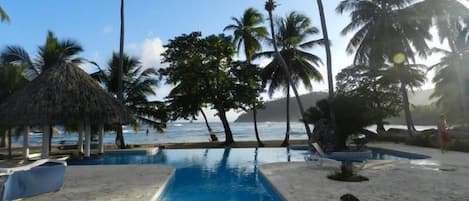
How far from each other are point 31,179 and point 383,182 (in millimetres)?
6989

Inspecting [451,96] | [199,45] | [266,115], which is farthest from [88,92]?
[266,115]

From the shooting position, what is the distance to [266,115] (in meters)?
108

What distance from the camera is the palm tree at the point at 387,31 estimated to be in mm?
21719

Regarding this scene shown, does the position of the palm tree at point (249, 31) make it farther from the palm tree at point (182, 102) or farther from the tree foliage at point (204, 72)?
the palm tree at point (182, 102)

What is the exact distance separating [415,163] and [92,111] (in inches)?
433

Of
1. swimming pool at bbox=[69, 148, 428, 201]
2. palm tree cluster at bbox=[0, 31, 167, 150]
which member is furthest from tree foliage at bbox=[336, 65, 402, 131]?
palm tree cluster at bbox=[0, 31, 167, 150]

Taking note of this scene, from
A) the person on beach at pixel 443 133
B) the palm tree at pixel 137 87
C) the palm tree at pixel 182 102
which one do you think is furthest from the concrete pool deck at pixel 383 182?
the palm tree at pixel 137 87

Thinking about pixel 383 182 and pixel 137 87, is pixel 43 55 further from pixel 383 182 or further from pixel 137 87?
pixel 383 182

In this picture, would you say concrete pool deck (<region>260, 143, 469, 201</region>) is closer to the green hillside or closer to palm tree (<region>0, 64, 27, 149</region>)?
palm tree (<region>0, 64, 27, 149</region>)

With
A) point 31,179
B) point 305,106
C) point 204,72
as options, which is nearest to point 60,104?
point 31,179

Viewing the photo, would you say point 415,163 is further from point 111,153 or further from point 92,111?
point 111,153

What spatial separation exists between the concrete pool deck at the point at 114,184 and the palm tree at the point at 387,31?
16653 mm

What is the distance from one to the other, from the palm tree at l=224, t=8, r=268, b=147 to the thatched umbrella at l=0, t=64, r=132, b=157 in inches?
425

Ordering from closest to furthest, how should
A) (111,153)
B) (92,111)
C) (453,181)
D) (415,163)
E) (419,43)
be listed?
(453,181) < (415,163) < (92,111) < (111,153) < (419,43)
